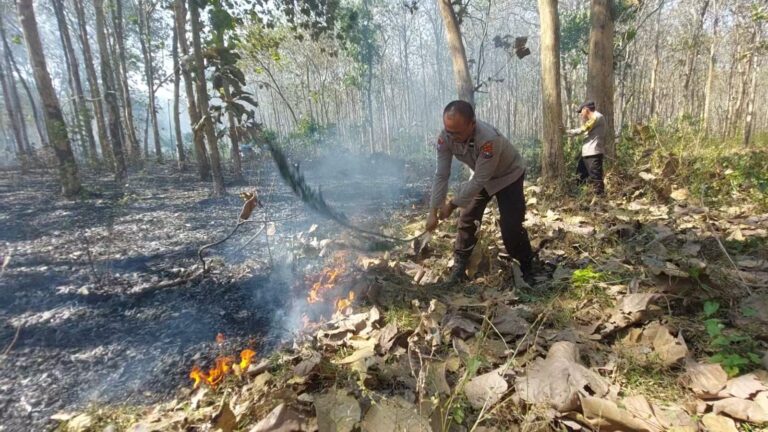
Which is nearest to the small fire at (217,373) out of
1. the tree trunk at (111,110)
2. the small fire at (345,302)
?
the small fire at (345,302)

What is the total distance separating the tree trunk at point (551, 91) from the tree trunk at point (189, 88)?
19.5 ft

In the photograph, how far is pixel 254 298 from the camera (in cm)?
355

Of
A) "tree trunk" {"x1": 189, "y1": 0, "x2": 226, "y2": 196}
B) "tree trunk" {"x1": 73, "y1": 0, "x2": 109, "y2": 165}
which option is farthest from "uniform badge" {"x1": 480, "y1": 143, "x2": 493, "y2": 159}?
"tree trunk" {"x1": 73, "y1": 0, "x2": 109, "y2": 165}

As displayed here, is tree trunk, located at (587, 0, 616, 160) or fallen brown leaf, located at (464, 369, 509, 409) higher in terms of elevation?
tree trunk, located at (587, 0, 616, 160)

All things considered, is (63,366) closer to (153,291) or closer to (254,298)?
(153,291)

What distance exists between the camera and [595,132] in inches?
213

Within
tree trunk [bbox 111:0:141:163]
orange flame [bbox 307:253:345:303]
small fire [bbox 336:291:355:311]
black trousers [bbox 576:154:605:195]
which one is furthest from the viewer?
tree trunk [bbox 111:0:141:163]

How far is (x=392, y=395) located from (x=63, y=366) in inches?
88.6

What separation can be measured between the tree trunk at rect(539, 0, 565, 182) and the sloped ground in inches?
88.0

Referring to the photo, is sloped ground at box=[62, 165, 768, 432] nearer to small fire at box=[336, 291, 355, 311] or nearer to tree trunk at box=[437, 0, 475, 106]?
small fire at box=[336, 291, 355, 311]

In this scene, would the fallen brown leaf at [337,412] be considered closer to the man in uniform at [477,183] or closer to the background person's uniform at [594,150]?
the man in uniform at [477,183]

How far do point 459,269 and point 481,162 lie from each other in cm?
104

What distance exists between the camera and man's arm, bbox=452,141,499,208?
294cm

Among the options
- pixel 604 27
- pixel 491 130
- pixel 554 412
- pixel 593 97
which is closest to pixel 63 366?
pixel 554 412
